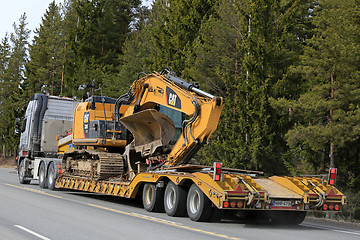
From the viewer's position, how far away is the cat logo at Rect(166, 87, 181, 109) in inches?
503

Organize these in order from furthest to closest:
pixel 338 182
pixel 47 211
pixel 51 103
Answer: pixel 51 103 < pixel 338 182 < pixel 47 211

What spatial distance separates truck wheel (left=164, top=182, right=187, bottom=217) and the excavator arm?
119cm

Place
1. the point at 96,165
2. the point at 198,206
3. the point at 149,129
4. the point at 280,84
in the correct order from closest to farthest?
the point at 198,206 → the point at 149,129 → the point at 96,165 → the point at 280,84

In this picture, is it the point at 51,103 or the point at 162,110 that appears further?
the point at 51,103

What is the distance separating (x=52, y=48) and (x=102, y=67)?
35.3 feet

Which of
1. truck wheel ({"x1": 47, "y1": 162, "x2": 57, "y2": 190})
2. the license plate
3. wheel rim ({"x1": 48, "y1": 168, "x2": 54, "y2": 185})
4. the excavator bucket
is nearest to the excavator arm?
the excavator bucket

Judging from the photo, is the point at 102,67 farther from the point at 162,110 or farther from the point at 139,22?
the point at 162,110

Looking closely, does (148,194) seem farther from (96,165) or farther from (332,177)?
(332,177)

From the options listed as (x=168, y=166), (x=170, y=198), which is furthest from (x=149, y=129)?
(x=170, y=198)

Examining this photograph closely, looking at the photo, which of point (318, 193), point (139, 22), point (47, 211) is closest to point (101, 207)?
point (47, 211)

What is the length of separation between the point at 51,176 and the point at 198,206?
34.6 ft

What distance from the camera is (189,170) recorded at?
1250cm

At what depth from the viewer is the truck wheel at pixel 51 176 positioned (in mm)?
19391

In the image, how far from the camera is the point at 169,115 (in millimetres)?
15273
